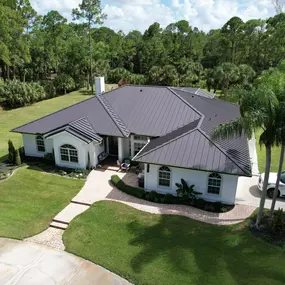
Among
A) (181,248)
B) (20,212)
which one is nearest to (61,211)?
(20,212)

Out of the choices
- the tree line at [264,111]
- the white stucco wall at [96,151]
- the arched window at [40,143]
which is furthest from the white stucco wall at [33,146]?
the tree line at [264,111]

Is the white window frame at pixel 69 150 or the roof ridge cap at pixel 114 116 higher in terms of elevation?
the roof ridge cap at pixel 114 116

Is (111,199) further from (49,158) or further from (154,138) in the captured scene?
(49,158)

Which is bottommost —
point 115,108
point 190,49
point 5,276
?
point 5,276

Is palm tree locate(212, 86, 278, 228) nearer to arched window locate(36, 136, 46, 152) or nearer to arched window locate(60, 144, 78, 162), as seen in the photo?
arched window locate(60, 144, 78, 162)

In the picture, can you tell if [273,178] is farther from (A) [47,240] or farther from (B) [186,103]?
(A) [47,240]

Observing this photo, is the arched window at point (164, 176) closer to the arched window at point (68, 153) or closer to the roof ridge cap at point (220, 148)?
the roof ridge cap at point (220, 148)
